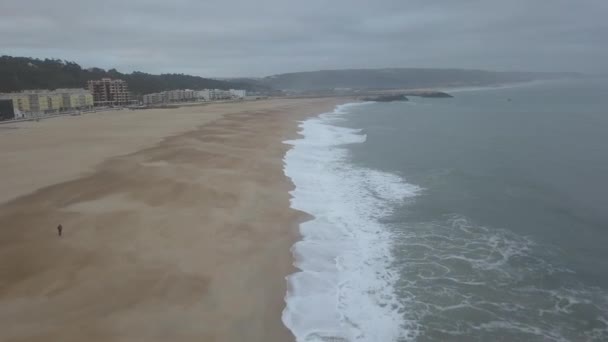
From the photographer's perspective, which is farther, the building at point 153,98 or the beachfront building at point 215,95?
the beachfront building at point 215,95

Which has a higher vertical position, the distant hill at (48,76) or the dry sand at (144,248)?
the distant hill at (48,76)

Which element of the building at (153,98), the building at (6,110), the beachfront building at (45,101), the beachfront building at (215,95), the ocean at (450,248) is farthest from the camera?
the beachfront building at (215,95)

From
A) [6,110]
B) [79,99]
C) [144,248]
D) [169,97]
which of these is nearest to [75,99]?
[79,99]

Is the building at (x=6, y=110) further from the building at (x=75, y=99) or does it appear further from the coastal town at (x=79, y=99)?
the building at (x=75, y=99)

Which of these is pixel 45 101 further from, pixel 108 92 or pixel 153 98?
pixel 153 98

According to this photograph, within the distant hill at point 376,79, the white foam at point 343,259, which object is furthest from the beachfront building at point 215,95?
the distant hill at point 376,79

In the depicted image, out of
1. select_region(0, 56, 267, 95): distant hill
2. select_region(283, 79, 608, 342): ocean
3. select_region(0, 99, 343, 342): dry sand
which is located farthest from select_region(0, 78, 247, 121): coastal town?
select_region(283, 79, 608, 342): ocean

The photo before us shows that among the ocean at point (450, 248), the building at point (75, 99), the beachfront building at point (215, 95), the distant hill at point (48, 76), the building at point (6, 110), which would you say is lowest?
the ocean at point (450, 248)

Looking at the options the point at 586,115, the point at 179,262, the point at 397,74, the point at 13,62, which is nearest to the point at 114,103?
the point at 13,62
